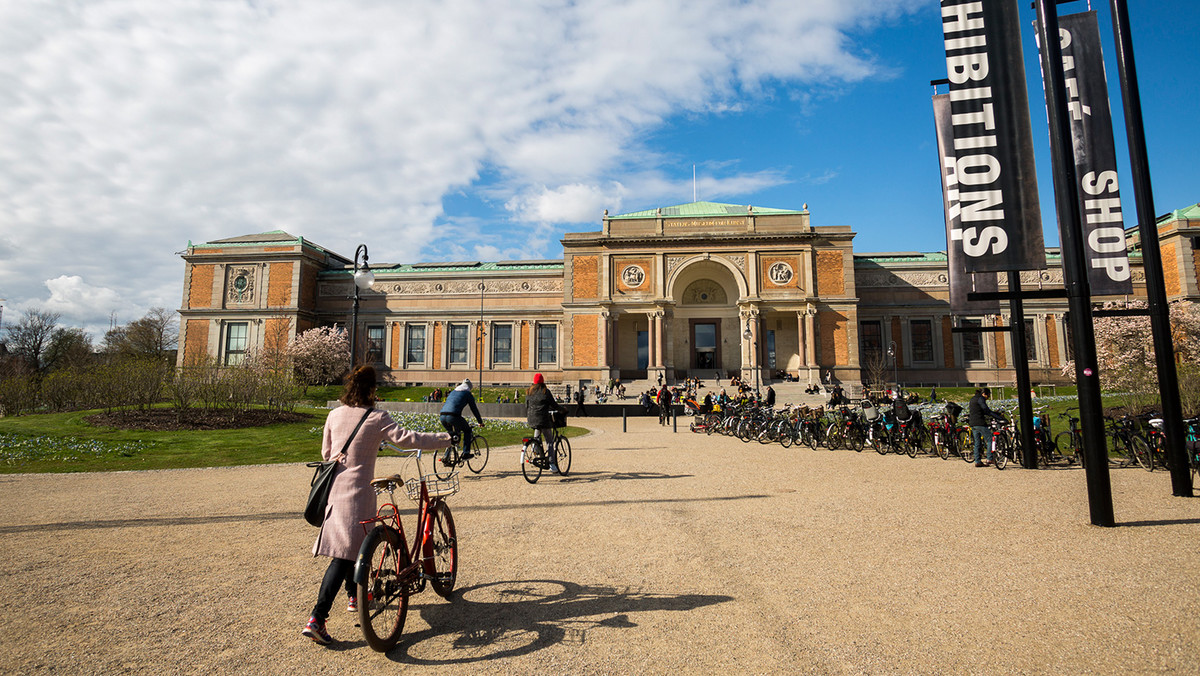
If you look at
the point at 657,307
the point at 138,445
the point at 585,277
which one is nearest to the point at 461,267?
the point at 585,277

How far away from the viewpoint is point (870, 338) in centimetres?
4578

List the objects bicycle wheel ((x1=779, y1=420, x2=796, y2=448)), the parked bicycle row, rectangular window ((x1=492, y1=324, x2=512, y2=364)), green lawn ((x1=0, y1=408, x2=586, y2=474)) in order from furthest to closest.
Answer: rectangular window ((x1=492, y1=324, x2=512, y2=364))
bicycle wheel ((x1=779, y1=420, x2=796, y2=448))
green lawn ((x1=0, y1=408, x2=586, y2=474))
the parked bicycle row

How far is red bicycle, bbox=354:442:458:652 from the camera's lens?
3.47 m

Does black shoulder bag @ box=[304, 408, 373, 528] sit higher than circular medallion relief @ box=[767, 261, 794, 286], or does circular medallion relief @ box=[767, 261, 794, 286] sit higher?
circular medallion relief @ box=[767, 261, 794, 286]

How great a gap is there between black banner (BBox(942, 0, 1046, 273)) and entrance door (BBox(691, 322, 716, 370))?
37.6m

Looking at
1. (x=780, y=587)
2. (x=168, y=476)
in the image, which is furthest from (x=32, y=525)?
(x=780, y=587)

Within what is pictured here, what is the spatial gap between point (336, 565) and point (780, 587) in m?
3.33

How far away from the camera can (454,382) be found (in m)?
46.2

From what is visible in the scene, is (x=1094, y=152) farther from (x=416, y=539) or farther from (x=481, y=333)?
(x=481, y=333)

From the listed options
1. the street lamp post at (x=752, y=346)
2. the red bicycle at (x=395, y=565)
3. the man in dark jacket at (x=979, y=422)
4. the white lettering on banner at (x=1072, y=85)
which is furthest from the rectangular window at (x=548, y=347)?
the red bicycle at (x=395, y=565)

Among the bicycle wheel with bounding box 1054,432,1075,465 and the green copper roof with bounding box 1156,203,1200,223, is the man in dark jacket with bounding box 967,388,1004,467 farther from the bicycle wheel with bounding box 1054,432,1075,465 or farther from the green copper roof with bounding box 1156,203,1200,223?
the green copper roof with bounding box 1156,203,1200,223

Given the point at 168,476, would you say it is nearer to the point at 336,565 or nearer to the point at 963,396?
the point at 336,565

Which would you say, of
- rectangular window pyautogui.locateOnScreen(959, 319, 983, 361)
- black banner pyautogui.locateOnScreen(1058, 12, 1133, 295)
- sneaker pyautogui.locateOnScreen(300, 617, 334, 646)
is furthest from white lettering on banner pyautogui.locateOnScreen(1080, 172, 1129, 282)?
rectangular window pyautogui.locateOnScreen(959, 319, 983, 361)

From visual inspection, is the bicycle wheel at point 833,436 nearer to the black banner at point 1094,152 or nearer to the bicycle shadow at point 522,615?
the black banner at point 1094,152
